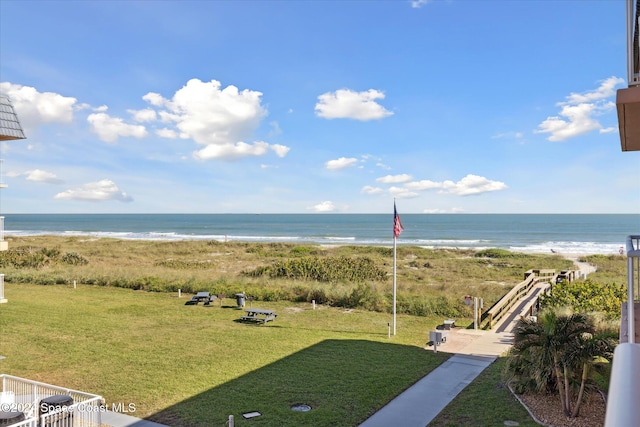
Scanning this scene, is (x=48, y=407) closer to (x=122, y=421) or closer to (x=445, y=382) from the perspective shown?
(x=122, y=421)

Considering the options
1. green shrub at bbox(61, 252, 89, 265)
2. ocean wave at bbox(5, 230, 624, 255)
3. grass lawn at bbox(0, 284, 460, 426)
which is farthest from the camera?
ocean wave at bbox(5, 230, 624, 255)

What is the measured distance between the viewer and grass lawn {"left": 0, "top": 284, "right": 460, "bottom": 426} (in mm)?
10102

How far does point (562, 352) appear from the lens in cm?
899

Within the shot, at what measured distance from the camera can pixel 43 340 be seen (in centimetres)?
1526

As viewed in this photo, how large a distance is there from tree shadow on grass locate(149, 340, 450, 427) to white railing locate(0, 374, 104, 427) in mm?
1636

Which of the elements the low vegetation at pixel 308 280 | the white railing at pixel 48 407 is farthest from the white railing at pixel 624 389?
the low vegetation at pixel 308 280

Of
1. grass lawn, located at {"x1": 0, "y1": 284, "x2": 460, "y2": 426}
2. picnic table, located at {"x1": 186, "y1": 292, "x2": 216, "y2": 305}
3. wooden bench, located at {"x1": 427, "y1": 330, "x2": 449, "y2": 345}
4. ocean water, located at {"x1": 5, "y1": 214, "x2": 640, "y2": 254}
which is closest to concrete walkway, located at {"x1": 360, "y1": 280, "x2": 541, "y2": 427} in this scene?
wooden bench, located at {"x1": 427, "y1": 330, "x2": 449, "y2": 345}

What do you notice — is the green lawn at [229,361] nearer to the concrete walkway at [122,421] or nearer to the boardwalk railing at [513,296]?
the concrete walkway at [122,421]

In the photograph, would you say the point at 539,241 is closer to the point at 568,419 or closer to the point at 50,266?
the point at 50,266

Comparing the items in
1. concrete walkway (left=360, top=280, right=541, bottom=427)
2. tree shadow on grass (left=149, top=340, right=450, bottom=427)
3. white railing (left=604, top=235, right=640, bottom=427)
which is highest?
white railing (left=604, top=235, right=640, bottom=427)

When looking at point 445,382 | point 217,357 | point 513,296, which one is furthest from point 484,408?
point 513,296

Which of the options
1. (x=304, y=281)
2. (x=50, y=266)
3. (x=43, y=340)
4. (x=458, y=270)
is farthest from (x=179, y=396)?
(x=458, y=270)

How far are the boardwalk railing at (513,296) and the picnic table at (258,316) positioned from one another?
820 centimetres

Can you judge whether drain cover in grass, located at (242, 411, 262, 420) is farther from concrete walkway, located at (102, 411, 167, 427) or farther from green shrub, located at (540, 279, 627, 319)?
green shrub, located at (540, 279, 627, 319)
